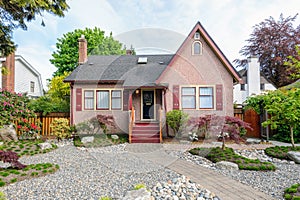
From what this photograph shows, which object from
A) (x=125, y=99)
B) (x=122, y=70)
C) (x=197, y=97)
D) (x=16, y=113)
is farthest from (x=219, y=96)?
(x=16, y=113)

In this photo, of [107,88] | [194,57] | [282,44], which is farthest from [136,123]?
[282,44]

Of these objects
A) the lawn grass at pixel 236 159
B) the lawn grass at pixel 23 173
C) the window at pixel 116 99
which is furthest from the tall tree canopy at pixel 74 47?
the lawn grass at pixel 236 159

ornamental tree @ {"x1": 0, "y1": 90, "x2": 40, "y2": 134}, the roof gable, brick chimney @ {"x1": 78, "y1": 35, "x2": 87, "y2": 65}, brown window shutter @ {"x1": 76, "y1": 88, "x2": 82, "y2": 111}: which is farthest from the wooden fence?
the roof gable

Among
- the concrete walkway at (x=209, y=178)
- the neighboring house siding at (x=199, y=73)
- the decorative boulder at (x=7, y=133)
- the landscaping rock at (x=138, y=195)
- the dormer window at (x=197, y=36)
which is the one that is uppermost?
the dormer window at (x=197, y=36)

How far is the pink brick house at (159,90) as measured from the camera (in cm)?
1023

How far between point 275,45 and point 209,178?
73.7 feet

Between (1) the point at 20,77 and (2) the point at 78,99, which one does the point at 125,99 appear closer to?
(2) the point at 78,99

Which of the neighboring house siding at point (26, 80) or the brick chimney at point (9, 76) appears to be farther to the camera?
the neighboring house siding at point (26, 80)

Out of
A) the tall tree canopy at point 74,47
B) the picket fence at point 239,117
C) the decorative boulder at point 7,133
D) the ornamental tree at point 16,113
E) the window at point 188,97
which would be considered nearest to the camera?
the decorative boulder at point 7,133

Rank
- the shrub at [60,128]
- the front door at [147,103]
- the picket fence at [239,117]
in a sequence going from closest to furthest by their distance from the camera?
the shrub at [60,128] < the picket fence at [239,117] < the front door at [147,103]

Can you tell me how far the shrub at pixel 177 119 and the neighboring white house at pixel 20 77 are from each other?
13346 mm

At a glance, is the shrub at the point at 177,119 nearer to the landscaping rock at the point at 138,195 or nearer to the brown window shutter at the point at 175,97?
the brown window shutter at the point at 175,97

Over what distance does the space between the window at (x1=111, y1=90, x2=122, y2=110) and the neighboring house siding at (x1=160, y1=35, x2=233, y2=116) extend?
2.73 metres

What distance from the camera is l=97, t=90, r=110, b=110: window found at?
11.1m
